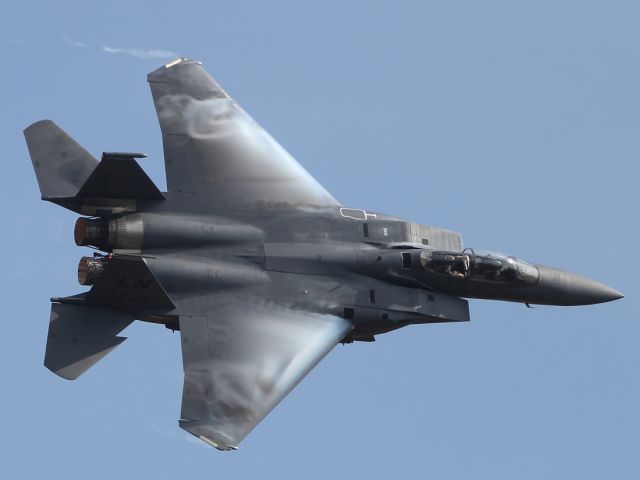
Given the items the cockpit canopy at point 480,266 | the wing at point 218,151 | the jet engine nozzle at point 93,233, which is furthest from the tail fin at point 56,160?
the cockpit canopy at point 480,266

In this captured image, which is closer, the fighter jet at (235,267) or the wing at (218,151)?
the fighter jet at (235,267)

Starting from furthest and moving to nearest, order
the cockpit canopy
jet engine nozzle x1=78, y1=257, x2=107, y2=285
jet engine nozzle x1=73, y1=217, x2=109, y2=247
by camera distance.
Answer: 1. the cockpit canopy
2. jet engine nozzle x1=73, y1=217, x2=109, y2=247
3. jet engine nozzle x1=78, y1=257, x2=107, y2=285

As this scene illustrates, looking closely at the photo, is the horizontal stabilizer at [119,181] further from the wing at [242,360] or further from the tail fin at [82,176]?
the wing at [242,360]

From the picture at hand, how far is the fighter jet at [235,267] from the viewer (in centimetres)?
3391

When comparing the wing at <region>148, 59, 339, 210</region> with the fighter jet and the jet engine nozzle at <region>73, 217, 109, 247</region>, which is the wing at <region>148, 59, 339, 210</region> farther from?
the jet engine nozzle at <region>73, 217, 109, 247</region>

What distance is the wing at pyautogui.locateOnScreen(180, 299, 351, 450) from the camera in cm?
3281

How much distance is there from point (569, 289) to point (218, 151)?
7448mm

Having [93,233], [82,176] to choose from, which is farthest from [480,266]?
[82,176]

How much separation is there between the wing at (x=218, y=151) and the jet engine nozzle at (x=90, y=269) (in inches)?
89.9

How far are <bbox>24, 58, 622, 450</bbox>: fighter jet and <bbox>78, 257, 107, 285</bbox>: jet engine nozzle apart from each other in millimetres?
41

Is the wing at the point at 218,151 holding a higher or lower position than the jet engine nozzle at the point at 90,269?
higher

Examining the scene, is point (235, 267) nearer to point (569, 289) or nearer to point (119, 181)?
point (119, 181)

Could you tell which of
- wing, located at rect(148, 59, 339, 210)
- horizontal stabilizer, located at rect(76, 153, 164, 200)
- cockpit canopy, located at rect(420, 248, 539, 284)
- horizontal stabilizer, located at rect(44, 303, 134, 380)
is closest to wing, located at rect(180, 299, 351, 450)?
horizontal stabilizer, located at rect(44, 303, 134, 380)

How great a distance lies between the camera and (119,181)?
114ft
